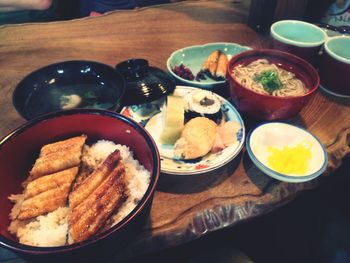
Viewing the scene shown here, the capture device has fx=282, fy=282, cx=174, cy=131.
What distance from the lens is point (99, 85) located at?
1653 mm

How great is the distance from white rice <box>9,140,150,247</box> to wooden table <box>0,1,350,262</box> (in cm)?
15

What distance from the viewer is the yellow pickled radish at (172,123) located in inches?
56.0

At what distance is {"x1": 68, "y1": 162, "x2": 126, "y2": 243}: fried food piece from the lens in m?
0.93

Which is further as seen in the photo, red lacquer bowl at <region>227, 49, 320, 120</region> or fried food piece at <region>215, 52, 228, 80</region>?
fried food piece at <region>215, 52, 228, 80</region>

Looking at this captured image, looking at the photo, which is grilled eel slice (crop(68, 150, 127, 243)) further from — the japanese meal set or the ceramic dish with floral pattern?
the ceramic dish with floral pattern

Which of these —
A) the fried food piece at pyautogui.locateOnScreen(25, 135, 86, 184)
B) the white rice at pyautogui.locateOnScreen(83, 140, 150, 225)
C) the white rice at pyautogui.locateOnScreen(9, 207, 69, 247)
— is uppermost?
the fried food piece at pyautogui.locateOnScreen(25, 135, 86, 184)

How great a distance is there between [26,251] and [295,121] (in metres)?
1.48

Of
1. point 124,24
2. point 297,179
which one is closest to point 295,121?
point 297,179

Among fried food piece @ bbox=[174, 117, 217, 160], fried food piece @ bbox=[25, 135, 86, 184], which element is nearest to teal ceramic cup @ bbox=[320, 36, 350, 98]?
fried food piece @ bbox=[174, 117, 217, 160]

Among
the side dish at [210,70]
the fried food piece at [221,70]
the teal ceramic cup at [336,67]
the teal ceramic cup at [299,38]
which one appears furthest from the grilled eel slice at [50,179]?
the teal ceramic cup at [336,67]

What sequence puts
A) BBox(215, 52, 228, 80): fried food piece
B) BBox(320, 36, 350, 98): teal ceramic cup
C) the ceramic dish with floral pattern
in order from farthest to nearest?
BBox(215, 52, 228, 80): fried food piece
BBox(320, 36, 350, 98): teal ceramic cup
the ceramic dish with floral pattern

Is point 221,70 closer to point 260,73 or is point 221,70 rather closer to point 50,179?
point 260,73

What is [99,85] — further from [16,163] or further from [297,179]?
[297,179]

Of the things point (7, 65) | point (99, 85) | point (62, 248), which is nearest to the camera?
point (62, 248)
